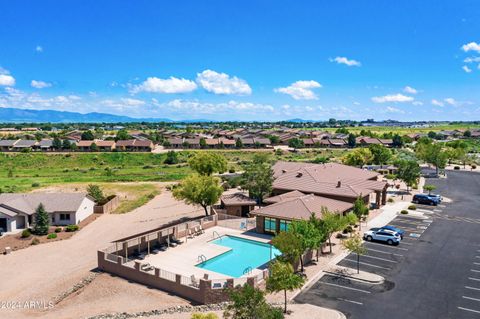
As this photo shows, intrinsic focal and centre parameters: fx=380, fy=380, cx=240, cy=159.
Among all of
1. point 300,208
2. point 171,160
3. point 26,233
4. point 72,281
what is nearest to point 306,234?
point 300,208

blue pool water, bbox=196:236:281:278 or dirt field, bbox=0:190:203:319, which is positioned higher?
blue pool water, bbox=196:236:281:278

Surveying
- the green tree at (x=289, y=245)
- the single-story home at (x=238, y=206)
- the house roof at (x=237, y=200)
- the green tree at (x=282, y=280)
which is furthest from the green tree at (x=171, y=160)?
the green tree at (x=282, y=280)

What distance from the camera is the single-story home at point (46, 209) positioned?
45344 millimetres

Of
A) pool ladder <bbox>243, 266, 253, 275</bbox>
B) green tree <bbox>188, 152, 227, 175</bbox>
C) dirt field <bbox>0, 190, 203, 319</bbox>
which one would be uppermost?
green tree <bbox>188, 152, 227, 175</bbox>

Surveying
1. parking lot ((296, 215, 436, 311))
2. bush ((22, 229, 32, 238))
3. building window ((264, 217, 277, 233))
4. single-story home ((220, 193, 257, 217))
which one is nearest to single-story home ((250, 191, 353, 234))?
building window ((264, 217, 277, 233))

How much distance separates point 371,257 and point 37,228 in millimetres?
36184

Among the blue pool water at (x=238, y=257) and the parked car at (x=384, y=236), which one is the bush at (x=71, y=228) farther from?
the parked car at (x=384, y=236)

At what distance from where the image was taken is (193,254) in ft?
117

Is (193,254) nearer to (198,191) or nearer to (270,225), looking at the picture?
(270,225)

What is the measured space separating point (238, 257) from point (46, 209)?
27007 mm

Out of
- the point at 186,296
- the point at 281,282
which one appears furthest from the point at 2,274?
the point at 281,282

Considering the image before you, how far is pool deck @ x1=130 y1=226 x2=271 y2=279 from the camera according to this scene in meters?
31.8

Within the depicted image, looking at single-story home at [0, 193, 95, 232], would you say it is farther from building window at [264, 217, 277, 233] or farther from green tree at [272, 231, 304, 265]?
green tree at [272, 231, 304, 265]

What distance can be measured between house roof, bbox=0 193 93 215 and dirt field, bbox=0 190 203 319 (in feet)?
13.7
